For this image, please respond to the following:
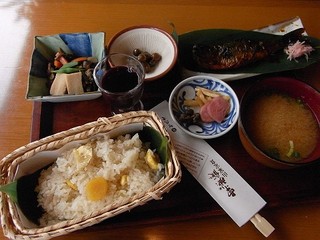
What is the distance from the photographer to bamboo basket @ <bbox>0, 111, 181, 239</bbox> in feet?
2.98

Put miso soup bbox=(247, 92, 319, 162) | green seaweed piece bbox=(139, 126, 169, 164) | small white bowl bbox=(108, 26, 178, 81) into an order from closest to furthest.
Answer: green seaweed piece bbox=(139, 126, 169, 164) < miso soup bbox=(247, 92, 319, 162) < small white bowl bbox=(108, 26, 178, 81)

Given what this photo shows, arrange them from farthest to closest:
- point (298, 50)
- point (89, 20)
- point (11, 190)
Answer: point (89, 20), point (298, 50), point (11, 190)

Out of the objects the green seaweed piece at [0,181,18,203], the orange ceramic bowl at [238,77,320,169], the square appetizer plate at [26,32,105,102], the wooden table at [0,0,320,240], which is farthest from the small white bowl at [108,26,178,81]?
the green seaweed piece at [0,181,18,203]

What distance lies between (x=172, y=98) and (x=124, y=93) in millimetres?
216

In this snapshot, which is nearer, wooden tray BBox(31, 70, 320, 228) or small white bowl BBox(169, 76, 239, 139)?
wooden tray BBox(31, 70, 320, 228)

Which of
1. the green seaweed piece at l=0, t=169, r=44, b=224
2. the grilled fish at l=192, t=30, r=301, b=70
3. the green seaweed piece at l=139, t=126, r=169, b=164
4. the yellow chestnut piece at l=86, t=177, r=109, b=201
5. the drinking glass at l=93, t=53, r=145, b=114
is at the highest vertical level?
the grilled fish at l=192, t=30, r=301, b=70

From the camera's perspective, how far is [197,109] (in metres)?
1.29

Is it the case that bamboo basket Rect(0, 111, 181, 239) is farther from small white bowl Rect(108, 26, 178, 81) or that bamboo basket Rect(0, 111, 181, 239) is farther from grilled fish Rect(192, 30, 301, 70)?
grilled fish Rect(192, 30, 301, 70)

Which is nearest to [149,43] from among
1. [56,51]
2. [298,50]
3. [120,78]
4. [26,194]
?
[120,78]

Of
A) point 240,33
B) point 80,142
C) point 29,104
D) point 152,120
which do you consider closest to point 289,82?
point 240,33

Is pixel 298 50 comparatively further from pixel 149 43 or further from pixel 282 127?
pixel 149 43

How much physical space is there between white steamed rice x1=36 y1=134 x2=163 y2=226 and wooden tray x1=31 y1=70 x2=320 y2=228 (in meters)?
0.11

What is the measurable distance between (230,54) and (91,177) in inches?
29.8

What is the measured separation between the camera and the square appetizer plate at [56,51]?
4.03 ft
